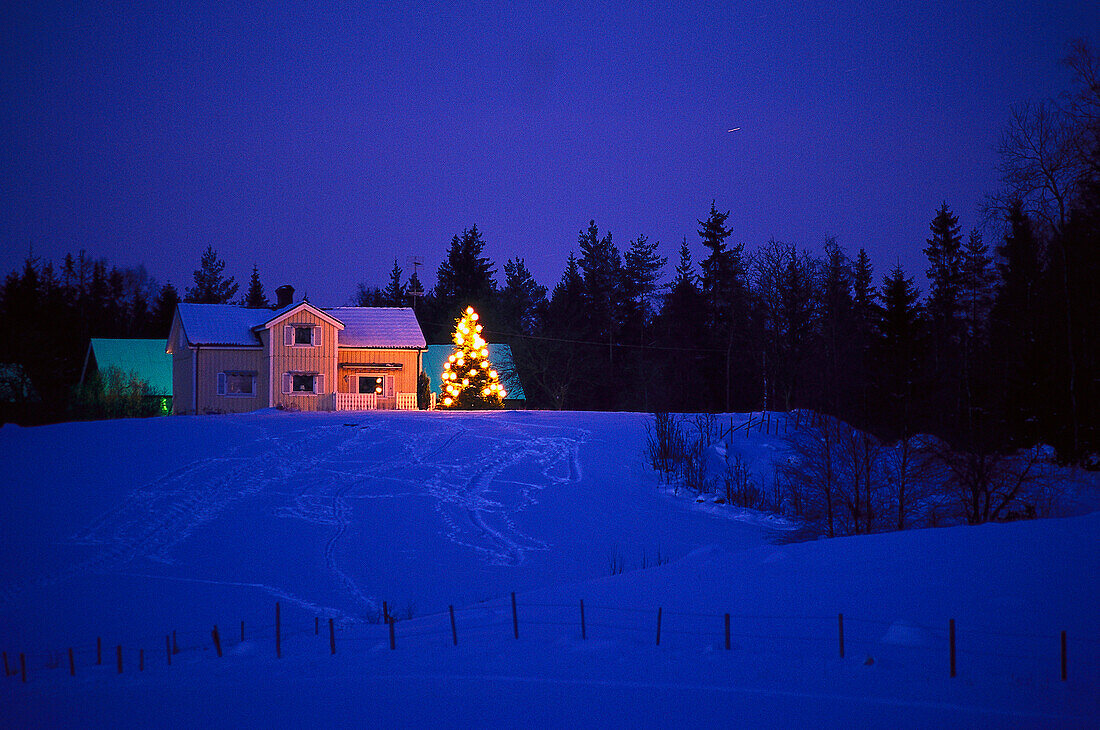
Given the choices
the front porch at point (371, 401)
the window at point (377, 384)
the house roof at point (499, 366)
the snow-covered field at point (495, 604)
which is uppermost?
the house roof at point (499, 366)

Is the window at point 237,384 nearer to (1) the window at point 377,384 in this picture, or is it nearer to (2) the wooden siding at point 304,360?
(2) the wooden siding at point 304,360

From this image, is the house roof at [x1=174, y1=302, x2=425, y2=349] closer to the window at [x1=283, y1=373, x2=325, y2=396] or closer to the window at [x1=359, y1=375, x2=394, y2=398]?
the window at [x1=359, y1=375, x2=394, y2=398]

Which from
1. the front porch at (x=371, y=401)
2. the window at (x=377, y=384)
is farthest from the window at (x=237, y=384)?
Answer: the window at (x=377, y=384)

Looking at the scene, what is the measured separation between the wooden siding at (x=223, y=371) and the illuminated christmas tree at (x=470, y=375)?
855 centimetres

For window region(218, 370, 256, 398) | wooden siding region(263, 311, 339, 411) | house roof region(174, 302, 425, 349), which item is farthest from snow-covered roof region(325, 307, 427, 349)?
window region(218, 370, 256, 398)

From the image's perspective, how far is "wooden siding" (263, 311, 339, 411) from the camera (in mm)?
35344

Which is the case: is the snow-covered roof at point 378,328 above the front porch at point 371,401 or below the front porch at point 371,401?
above

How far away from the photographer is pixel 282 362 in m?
35.4

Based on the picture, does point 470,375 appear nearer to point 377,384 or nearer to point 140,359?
point 377,384

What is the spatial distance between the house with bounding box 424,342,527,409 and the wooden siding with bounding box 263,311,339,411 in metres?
11.5

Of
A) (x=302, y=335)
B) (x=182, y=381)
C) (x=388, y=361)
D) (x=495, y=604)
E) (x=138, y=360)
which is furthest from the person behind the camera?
(x=138, y=360)

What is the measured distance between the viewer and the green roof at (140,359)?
44.7m

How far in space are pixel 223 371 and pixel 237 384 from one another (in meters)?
0.84

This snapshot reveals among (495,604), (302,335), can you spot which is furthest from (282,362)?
(495,604)
